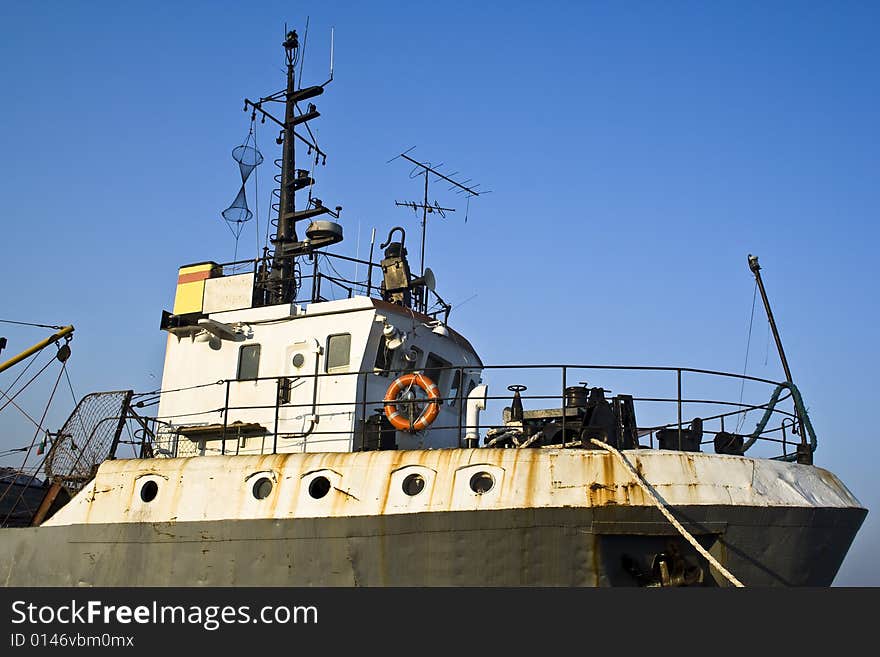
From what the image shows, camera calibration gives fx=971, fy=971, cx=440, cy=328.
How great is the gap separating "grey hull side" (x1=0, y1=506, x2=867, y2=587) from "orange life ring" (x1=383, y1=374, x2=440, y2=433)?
5.80 ft

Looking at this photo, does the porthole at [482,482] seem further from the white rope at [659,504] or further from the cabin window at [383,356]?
the cabin window at [383,356]

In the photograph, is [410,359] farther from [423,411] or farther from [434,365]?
[423,411]

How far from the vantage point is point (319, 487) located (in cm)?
1469

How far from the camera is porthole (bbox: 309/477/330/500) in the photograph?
14.6 m

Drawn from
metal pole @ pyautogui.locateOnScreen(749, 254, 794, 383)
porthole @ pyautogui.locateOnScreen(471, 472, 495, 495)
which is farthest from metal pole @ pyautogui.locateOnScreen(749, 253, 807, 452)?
porthole @ pyautogui.locateOnScreen(471, 472, 495, 495)

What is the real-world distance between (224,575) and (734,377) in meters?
8.35

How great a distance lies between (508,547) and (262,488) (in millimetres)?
4086

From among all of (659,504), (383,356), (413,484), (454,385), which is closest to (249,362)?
(383,356)

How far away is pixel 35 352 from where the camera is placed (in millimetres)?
20062

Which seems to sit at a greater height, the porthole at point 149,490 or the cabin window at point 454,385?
the cabin window at point 454,385

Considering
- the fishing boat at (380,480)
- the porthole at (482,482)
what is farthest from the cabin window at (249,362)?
the porthole at (482,482)

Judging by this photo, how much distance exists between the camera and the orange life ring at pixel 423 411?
15180 millimetres

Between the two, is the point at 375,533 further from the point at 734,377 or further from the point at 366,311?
the point at 734,377

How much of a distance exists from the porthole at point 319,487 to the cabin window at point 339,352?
2731 millimetres
